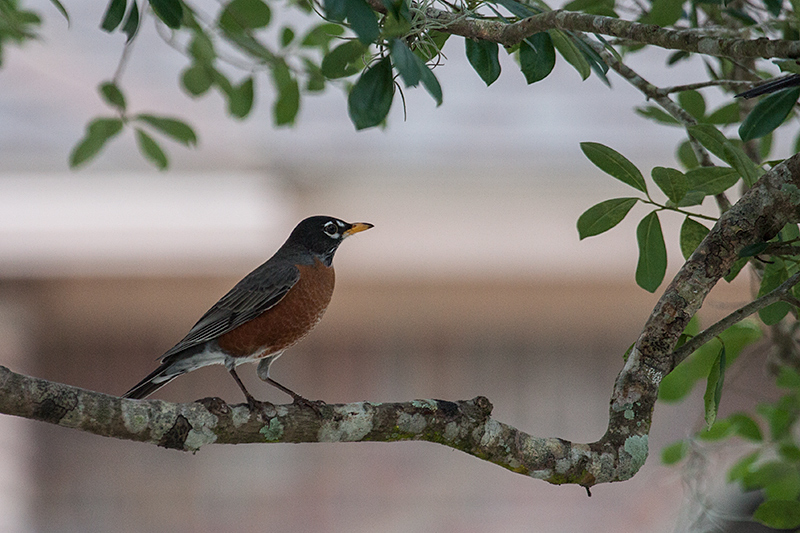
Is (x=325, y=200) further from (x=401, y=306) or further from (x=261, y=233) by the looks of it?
(x=401, y=306)

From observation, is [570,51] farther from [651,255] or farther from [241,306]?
[241,306]

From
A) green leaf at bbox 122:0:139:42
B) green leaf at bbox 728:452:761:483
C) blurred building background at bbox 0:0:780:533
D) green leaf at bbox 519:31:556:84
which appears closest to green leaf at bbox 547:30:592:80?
green leaf at bbox 519:31:556:84

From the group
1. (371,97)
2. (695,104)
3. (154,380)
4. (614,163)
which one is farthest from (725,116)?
(154,380)

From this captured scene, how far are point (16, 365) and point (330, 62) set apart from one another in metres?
4.09

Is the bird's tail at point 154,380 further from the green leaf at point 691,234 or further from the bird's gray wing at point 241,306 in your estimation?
the green leaf at point 691,234

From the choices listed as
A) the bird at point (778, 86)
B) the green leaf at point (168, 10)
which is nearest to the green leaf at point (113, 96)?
the green leaf at point (168, 10)

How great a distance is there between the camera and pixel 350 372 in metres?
4.85

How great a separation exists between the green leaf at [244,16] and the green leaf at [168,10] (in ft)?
3.00

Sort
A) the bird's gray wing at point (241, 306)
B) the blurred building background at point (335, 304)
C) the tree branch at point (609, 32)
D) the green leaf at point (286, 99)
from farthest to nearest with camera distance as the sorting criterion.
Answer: the blurred building background at point (335, 304) → the green leaf at point (286, 99) → the bird's gray wing at point (241, 306) → the tree branch at point (609, 32)

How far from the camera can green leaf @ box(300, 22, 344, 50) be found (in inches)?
80.7

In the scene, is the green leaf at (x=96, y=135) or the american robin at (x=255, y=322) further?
the green leaf at (x=96, y=135)

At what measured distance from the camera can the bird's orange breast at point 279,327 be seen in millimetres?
1685

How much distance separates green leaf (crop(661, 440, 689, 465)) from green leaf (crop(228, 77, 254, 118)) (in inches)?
57.1

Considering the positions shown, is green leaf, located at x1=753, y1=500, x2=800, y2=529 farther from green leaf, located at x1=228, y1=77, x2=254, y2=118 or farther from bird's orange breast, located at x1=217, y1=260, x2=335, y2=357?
green leaf, located at x1=228, y1=77, x2=254, y2=118
